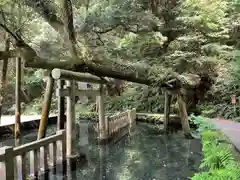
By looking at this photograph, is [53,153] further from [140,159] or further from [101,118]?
[101,118]

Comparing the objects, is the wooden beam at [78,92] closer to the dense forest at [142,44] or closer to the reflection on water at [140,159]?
the dense forest at [142,44]

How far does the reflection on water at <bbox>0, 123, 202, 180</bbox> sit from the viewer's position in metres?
6.32

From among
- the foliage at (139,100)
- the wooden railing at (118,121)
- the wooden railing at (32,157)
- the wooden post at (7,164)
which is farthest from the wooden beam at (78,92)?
the foliage at (139,100)

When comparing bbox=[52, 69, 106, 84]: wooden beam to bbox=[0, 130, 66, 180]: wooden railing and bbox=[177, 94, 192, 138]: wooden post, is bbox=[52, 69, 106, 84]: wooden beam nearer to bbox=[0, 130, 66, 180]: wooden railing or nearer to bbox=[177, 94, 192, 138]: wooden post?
bbox=[0, 130, 66, 180]: wooden railing

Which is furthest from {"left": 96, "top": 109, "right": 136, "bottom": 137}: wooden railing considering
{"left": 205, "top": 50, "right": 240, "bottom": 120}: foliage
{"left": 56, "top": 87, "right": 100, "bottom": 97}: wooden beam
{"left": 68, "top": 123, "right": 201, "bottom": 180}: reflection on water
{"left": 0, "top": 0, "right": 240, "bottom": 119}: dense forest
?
{"left": 205, "top": 50, "right": 240, "bottom": 120}: foliage

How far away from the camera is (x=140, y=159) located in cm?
773

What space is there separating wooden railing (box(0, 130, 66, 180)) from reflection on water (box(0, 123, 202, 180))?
1.13ft

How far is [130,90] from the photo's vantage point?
18328 millimetres

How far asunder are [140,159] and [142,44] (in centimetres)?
661

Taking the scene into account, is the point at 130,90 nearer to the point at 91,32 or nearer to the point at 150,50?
the point at 150,50

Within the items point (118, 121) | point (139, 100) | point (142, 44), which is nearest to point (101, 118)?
point (118, 121)

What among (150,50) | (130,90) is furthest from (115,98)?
(150,50)

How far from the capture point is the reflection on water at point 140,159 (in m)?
6.32

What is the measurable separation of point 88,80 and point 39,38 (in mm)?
4520
